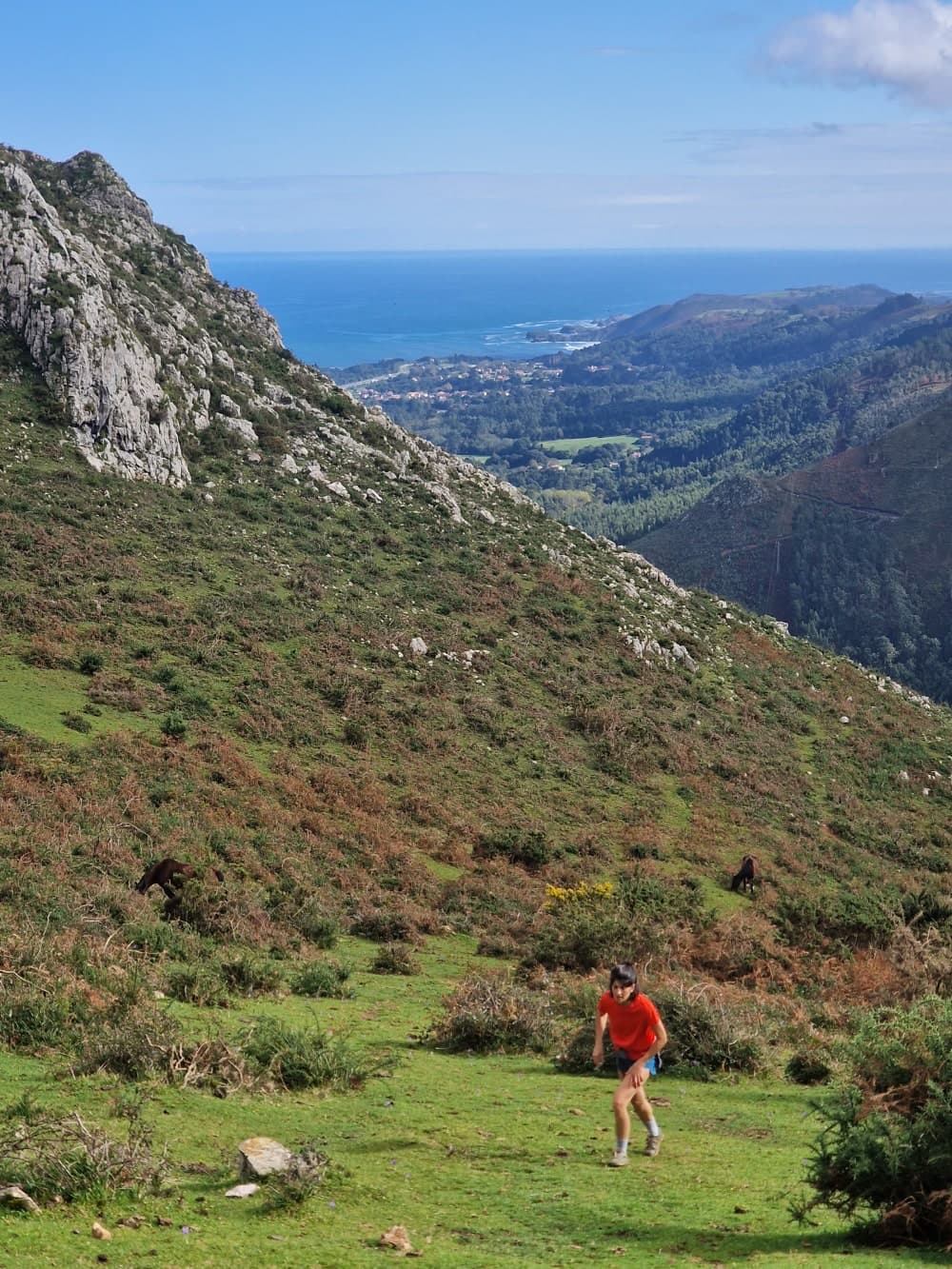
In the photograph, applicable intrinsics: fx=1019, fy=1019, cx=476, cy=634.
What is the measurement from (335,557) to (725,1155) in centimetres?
3434

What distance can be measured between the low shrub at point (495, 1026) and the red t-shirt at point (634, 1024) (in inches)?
146

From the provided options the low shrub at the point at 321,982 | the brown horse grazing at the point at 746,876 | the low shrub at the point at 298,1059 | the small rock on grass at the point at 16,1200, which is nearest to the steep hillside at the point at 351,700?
the brown horse grazing at the point at 746,876

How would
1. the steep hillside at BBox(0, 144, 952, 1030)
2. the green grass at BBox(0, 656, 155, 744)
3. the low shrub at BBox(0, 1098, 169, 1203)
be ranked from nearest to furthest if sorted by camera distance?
the low shrub at BBox(0, 1098, 169, 1203) → the steep hillside at BBox(0, 144, 952, 1030) → the green grass at BBox(0, 656, 155, 744)

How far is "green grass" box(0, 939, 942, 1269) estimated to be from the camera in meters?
6.55

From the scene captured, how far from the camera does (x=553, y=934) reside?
17750mm

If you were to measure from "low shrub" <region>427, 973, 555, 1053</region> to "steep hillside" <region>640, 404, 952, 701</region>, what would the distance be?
101 meters

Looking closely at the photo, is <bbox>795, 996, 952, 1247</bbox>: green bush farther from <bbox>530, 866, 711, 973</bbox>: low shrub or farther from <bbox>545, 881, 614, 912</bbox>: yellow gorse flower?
<bbox>545, 881, 614, 912</bbox>: yellow gorse flower

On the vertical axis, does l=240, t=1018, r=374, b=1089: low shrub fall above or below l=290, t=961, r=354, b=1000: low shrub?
above

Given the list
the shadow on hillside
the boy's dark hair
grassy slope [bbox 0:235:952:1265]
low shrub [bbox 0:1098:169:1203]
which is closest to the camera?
the shadow on hillside

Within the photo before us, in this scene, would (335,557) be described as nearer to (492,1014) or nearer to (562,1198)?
(492,1014)

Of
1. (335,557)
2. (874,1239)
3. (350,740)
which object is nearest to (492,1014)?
(874,1239)

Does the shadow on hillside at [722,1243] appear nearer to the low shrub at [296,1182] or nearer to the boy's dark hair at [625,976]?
the low shrub at [296,1182]

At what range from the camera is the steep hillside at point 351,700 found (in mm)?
18812

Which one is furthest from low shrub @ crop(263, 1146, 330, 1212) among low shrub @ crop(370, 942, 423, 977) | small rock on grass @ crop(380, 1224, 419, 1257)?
low shrub @ crop(370, 942, 423, 977)
